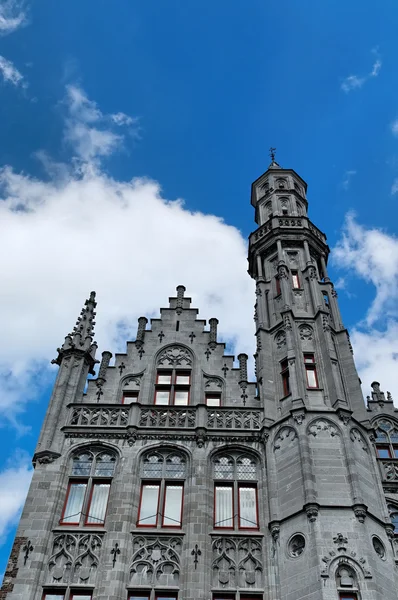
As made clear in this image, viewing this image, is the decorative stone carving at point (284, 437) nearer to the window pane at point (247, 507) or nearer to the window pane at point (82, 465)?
the window pane at point (247, 507)

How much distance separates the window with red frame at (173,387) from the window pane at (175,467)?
2747mm

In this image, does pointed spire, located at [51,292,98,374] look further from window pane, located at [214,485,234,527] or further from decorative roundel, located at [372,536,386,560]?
decorative roundel, located at [372,536,386,560]

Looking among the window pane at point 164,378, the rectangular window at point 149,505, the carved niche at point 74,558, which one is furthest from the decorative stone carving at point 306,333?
the carved niche at point 74,558

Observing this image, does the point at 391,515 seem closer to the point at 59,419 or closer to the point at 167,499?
the point at 167,499

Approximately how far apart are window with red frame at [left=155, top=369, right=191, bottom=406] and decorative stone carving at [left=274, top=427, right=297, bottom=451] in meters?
4.16

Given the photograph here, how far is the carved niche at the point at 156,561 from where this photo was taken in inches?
687

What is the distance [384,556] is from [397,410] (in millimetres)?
9113

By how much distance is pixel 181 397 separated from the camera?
76.3 ft

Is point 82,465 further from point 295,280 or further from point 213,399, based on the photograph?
point 295,280

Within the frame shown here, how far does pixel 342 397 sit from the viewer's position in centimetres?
2106

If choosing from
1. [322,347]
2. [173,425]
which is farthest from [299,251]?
[173,425]

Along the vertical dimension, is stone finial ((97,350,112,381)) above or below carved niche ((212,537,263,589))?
→ above

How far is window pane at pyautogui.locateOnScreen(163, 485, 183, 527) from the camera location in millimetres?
Result: 18969

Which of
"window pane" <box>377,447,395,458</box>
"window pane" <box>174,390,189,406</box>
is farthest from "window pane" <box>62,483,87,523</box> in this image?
"window pane" <box>377,447,395,458</box>
